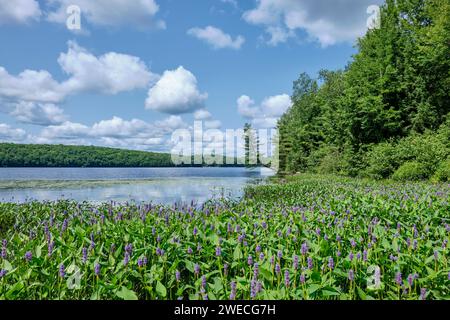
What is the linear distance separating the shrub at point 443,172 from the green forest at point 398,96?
1589mm

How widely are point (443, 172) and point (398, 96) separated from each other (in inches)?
480

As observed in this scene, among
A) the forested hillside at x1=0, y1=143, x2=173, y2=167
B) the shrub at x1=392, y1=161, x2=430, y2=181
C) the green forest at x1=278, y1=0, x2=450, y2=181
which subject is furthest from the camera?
the forested hillside at x1=0, y1=143, x2=173, y2=167

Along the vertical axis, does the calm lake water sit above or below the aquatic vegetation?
below

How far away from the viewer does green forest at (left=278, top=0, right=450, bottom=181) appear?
908 inches

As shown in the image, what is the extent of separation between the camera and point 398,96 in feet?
92.7

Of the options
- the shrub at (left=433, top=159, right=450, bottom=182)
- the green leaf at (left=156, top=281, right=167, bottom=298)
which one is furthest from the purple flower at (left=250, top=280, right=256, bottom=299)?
the shrub at (left=433, top=159, right=450, bottom=182)

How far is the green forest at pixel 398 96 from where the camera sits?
2306cm

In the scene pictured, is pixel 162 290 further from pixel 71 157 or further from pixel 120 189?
pixel 71 157

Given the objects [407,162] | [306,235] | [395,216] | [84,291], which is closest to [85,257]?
[84,291]

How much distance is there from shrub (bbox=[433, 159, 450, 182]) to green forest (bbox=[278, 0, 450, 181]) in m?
1.59

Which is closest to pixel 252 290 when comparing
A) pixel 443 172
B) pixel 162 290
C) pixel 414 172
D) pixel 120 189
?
pixel 162 290

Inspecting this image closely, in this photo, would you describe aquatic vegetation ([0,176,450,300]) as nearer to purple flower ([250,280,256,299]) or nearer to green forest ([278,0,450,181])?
purple flower ([250,280,256,299])

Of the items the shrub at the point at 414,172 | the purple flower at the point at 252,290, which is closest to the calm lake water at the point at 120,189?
the purple flower at the point at 252,290
